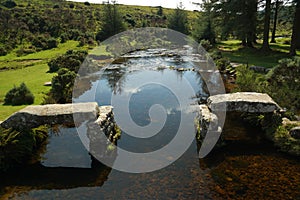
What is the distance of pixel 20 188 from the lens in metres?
9.63

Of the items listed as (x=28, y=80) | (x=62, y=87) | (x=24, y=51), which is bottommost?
(x=28, y=80)

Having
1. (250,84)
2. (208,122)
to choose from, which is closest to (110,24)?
(250,84)

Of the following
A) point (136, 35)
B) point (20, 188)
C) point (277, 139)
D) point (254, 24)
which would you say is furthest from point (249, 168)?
point (136, 35)

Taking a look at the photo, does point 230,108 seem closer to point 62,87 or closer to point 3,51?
point 62,87

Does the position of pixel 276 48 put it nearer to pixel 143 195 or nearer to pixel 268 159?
pixel 268 159

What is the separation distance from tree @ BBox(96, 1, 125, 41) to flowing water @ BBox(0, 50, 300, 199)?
3946cm

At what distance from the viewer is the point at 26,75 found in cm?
2458

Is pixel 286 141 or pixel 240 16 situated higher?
pixel 240 16

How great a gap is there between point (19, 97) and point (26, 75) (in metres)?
9.11

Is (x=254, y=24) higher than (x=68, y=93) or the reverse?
higher

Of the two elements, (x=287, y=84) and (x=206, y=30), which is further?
(x=206, y=30)

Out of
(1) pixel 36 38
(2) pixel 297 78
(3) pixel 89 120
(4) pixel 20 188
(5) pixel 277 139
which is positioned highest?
(1) pixel 36 38

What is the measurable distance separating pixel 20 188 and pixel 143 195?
Result: 15.1ft

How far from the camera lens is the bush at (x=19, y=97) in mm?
16359
